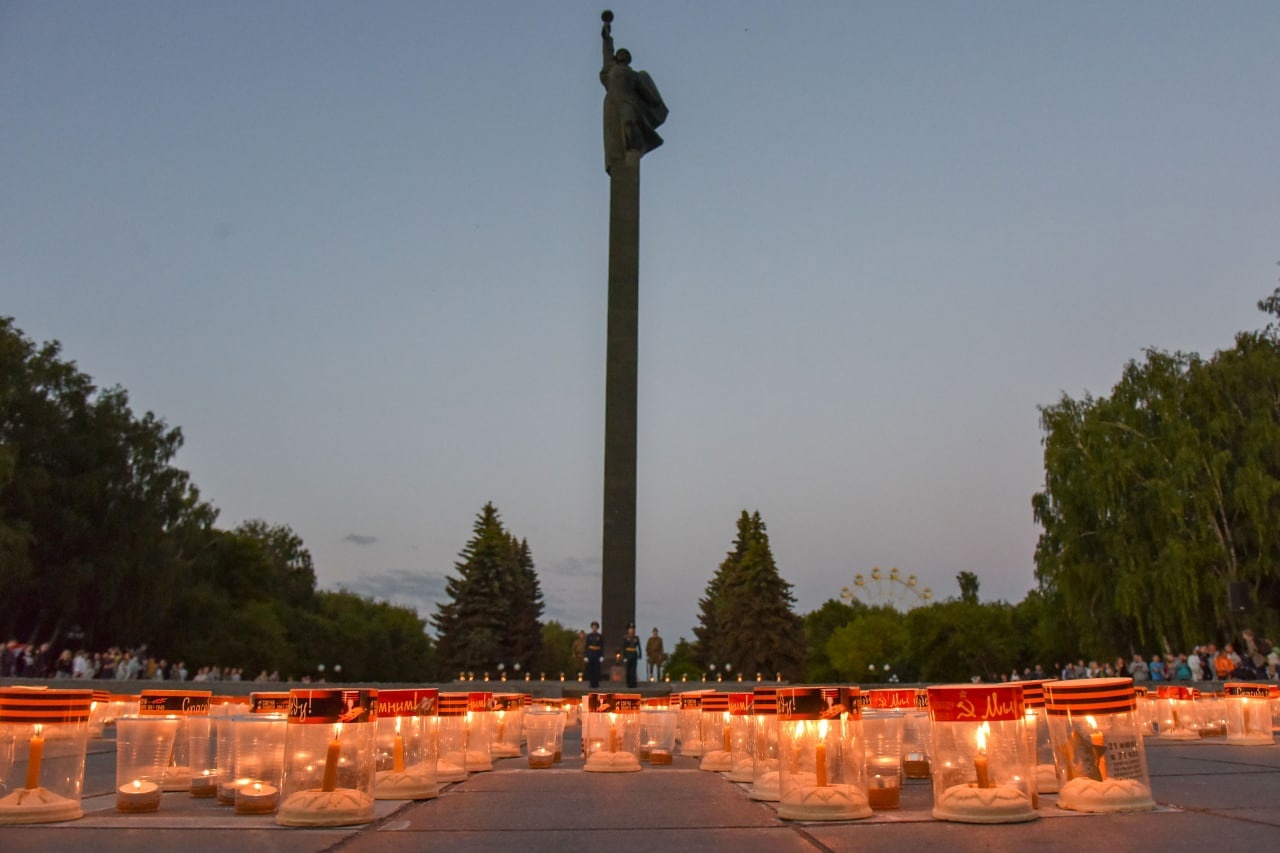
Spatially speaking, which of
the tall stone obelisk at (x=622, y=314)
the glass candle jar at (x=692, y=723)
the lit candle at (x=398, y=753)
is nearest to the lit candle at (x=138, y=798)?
the lit candle at (x=398, y=753)

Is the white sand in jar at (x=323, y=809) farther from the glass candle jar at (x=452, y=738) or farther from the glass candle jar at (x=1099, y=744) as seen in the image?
the glass candle jar at (x=1099, y=744)

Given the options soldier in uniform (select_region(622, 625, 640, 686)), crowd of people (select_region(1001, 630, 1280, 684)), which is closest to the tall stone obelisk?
soldier in uniform (select_region(622, 625, 640, 686))

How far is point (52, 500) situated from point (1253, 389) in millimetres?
37598

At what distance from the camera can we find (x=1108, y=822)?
18.4ft

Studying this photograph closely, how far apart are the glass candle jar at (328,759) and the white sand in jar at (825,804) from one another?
225 cm

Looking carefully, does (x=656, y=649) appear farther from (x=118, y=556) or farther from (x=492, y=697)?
(x=118, y=556)

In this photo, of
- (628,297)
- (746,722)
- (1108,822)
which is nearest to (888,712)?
(746,722)

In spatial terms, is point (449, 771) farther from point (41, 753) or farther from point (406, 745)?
point (41, 753)

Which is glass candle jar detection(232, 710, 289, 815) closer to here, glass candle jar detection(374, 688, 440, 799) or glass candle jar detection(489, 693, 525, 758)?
glass candle jar detection(374, 688, 440, 799)

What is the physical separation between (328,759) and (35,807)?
4.94 ft

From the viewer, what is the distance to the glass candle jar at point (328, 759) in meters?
5.89

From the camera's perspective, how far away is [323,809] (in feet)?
19.2

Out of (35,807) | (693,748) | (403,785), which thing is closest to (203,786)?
(403,785)

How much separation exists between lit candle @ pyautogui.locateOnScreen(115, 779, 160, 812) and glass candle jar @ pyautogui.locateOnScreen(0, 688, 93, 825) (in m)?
0.24
